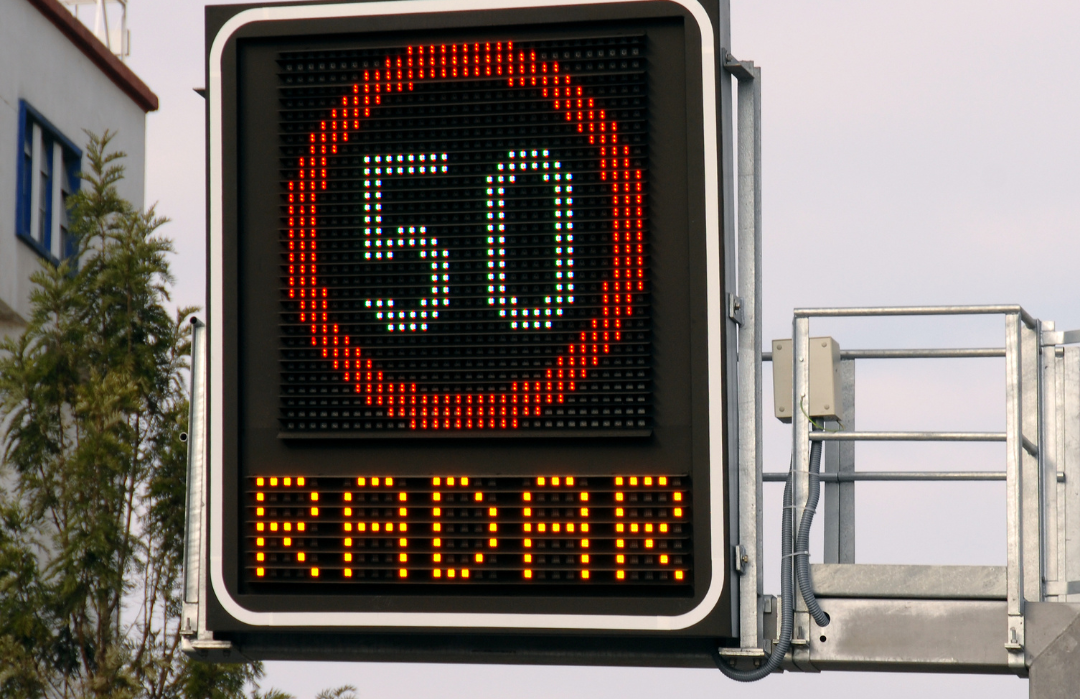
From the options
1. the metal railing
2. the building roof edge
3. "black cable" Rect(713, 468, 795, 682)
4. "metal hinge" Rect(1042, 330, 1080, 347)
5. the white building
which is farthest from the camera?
the building roof edge

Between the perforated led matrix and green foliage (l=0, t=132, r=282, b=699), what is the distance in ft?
30.0

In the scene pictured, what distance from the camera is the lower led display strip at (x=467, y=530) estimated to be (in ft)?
20.5

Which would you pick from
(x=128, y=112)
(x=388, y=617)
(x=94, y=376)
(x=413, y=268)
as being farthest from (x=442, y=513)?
(x=128, y=112)

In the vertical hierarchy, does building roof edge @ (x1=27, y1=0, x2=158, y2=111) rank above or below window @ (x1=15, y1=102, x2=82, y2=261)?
above

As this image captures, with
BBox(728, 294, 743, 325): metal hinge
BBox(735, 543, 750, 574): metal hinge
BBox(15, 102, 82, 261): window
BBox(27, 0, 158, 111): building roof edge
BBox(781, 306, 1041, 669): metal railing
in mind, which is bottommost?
BBox(735, 543, 750, 574): metal hinge

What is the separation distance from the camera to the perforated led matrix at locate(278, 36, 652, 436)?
6.32 metres

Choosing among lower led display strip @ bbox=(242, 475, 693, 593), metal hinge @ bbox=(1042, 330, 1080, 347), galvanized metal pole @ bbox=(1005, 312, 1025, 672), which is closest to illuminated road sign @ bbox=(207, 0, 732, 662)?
lower led display strip @ bbox=(242, 475, 693, 593)

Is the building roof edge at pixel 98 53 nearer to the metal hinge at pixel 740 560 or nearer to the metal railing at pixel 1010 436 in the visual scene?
the metal railing at pixel 1010 436

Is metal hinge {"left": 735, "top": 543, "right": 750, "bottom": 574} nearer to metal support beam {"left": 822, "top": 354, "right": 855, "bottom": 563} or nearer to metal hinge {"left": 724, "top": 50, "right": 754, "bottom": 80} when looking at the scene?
metal support beam {"left": 822, "top": 354, "right": 855, "bottom": 563}

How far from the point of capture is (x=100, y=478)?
15.6m

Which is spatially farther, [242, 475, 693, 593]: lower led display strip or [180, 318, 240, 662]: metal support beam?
[180, 318, 240, 662]: metal support beam

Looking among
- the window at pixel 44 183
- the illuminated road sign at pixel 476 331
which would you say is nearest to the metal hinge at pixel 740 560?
the illuminated road sign at pixel 476 331

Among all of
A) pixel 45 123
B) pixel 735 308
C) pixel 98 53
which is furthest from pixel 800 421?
pixel 98 53

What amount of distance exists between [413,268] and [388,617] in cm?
141
